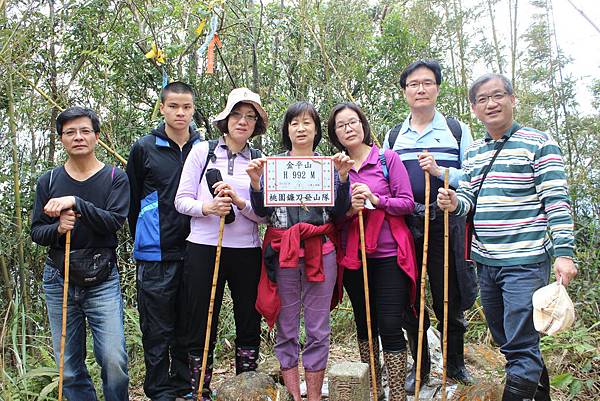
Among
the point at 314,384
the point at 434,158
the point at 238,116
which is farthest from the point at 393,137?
the point at 314,384

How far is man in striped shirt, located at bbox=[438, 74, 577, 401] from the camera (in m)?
2.63

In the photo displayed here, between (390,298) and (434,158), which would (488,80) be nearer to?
(434,158)

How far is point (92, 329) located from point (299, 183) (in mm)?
1430

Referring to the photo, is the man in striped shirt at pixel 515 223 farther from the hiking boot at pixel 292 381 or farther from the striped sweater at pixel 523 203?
the hiking boot at pixel 292 381

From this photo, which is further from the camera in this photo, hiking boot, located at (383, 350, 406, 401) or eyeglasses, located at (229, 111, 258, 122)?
eyeglasses, located at (229, 111, 258, 122)

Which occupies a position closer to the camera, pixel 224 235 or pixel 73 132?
pixel 73 132

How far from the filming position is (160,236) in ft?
10.9

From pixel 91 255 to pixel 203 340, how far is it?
35.0 inches

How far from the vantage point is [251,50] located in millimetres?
5812

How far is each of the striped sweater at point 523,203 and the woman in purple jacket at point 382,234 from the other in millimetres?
472

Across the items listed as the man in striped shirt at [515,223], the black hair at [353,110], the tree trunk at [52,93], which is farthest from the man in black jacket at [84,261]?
the tree trunk at [52,93]

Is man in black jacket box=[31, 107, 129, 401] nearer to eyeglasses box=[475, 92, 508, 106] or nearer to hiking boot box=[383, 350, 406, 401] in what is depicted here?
hiking boot box=[383, 350, 406, 401]

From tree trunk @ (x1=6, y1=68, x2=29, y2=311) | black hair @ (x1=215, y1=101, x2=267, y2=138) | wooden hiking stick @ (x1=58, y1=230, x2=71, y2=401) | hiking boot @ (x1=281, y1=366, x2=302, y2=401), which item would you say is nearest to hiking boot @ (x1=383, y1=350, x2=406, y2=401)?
hiking boot @ (x1=281, y1=366, x2=302, y2=401)

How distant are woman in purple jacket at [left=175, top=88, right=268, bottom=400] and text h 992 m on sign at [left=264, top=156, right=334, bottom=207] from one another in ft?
0.76
